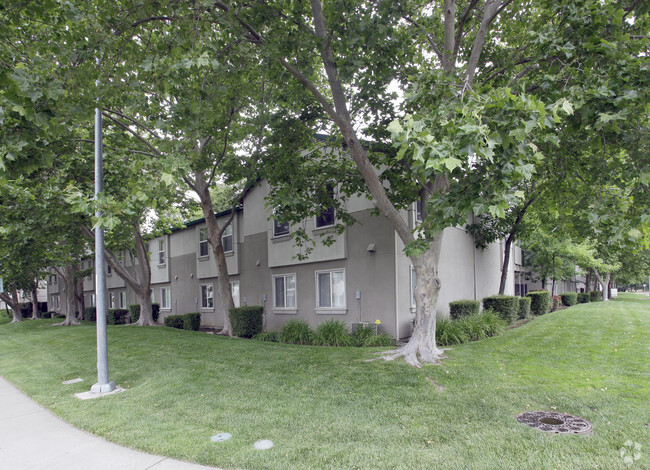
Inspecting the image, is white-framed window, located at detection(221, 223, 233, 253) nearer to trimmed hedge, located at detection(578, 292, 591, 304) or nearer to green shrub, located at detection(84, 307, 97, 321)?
green shrub, located at detection(84, 307, 97, 321)

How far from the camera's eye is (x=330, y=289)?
564 inches

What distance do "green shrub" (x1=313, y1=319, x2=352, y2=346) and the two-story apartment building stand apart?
2.86 feet

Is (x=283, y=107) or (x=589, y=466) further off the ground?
(x=283, y=107)

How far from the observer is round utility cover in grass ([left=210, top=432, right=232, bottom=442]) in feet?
16.4

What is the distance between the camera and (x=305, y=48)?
866 centimetres

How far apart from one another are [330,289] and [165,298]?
14.9m

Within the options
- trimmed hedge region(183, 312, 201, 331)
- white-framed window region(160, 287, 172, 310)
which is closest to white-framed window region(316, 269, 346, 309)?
trimmed hedge region(183, 312, 201, 331)

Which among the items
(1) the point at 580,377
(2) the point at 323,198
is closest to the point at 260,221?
(2) the point at 323,198

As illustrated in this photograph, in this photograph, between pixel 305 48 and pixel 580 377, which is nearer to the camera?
pixel 580 377

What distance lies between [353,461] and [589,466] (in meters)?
2.37

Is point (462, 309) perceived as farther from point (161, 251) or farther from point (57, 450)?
point (161, 251)

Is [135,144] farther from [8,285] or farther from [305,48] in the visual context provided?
[8,285]

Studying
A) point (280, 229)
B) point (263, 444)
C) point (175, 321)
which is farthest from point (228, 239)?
point (263, 444)

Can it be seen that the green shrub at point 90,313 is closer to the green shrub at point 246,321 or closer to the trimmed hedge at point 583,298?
the green shrub at point 246,321
